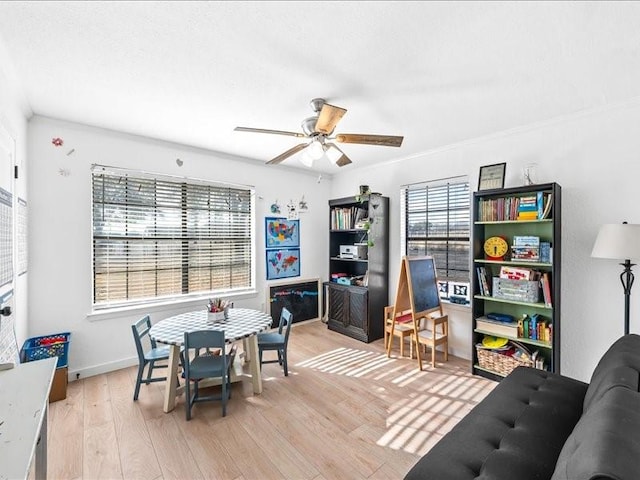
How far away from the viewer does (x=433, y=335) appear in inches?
123

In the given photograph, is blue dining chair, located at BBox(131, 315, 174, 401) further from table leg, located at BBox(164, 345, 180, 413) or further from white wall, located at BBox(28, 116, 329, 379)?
white wall, located at BBox(28, 116, 329, 379)

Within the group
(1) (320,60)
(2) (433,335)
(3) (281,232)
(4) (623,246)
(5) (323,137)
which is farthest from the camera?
(3) (281,232)

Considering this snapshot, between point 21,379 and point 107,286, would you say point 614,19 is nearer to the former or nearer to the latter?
point 21,379

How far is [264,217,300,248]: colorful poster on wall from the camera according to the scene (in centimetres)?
431

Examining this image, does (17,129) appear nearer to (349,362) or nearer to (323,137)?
(323,137)

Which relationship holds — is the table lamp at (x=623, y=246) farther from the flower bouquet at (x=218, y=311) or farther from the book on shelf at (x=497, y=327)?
the flower bouquet at (x=218, y=311)

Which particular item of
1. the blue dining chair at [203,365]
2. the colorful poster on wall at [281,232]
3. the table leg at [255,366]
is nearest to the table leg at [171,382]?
the blue dining chair at [203,365]

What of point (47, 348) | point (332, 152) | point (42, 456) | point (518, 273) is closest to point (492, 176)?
point (518, 273)

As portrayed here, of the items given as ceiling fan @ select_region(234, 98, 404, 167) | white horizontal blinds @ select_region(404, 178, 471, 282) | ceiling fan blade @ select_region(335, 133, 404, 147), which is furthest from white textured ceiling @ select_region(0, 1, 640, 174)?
white horizontal blinds @ select_region(404, 178, 471, 282)

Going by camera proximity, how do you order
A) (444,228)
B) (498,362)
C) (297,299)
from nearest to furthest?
(498,362) < (444,228) < (297,299)

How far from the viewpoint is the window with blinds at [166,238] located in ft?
10.2

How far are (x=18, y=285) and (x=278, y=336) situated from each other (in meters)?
2.16

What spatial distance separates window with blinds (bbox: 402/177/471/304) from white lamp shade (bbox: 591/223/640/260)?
4.23ft

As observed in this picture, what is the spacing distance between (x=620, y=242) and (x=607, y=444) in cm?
198
